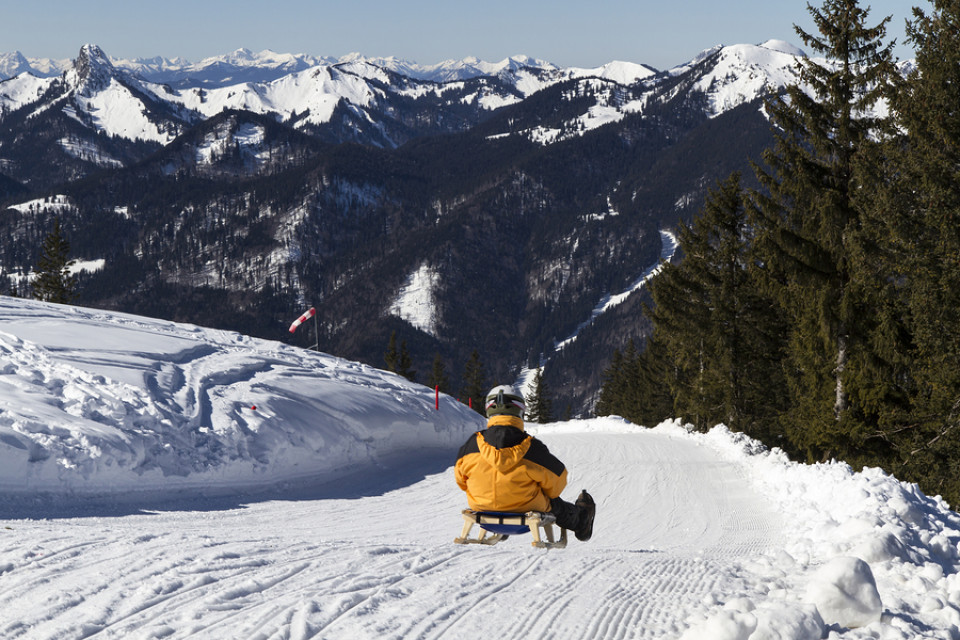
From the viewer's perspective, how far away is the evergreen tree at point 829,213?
1588 cm

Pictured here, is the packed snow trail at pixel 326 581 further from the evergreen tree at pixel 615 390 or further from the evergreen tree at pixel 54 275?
the evergreen tree at pixel 54 275

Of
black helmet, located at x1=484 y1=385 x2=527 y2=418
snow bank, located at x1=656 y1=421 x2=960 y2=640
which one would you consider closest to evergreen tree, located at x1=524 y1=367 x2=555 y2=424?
snow bank, located at x1=656 y1=421 x2=960 y2=640

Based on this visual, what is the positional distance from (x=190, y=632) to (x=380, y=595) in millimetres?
1348

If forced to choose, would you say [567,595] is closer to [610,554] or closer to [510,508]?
[510,508]

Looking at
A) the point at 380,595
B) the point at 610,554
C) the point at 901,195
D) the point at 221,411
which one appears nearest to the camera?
the point at 380,595

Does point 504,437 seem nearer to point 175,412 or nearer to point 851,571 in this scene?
point 851,571

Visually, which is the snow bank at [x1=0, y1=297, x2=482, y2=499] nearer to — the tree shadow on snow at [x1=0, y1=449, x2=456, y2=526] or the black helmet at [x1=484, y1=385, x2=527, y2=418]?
the tree shadow on snow at [x1=0, y1=449, x2=456, y2=526]

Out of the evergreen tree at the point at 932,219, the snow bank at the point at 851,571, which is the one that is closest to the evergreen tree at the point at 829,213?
the evergreen tree at the point at 932,219

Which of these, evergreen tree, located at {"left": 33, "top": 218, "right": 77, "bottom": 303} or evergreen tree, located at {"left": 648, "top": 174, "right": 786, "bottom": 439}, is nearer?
evergreen tree, located at {"left": 648, "top": 174, "right": 786, "bottom": 439}

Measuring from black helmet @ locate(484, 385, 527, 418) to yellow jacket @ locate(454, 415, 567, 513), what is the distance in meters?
0.05

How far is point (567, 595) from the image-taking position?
18.7ft

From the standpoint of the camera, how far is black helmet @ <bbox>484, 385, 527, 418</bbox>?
16.9ft

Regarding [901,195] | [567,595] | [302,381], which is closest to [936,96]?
[901,195]

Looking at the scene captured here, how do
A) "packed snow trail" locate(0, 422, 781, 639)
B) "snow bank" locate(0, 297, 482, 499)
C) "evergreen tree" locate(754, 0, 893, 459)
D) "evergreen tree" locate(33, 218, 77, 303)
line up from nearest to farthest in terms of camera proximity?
"packed snow trail" locate(0, 422, 781, 639) → "snow bank" locate(0, 297, 482, 499) → "evergreen tree" locate(754, 0, 893, 459) → "evergreen tree" locate(33, 218, 77, 303)
